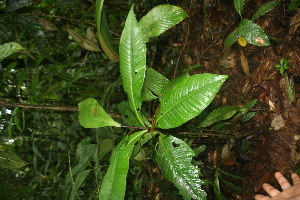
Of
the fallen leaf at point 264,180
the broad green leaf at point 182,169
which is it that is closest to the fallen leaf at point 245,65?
the fallen leaf at point 264,180

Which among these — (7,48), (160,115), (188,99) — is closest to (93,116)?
(160,115)

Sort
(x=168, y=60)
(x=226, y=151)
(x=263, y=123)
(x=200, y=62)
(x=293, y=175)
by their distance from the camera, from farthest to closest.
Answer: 1. (x=168, y=60)
2. (x=200, y=62)
3. (x=226, y=151)
4. (x=263, y=123)
5. (x=293, y=175)

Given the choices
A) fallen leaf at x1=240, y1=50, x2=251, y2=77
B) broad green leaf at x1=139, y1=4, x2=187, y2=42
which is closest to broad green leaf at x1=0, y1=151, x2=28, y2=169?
broad green leaf at x1=139, y1=4, x2=187, y2=42

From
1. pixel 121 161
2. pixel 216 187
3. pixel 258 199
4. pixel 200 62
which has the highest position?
pixel 200 62

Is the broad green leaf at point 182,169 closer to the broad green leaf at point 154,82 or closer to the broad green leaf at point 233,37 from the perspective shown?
the broad green leaf at point 154,82

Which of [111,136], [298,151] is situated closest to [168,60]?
[111,136]

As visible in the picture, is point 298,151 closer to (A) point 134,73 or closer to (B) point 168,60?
(A) point 134,73

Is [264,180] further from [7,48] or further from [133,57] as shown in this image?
[7,48]
